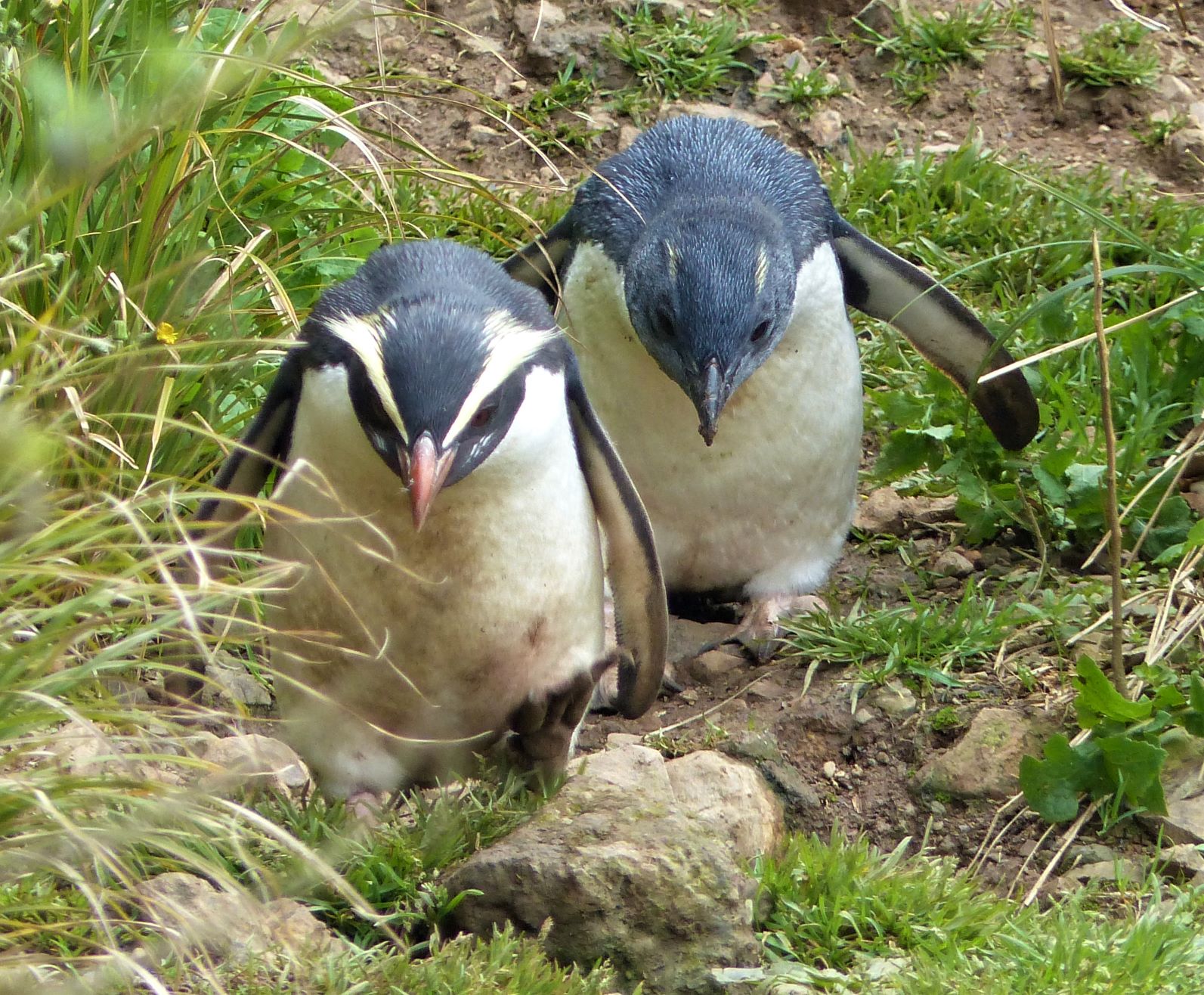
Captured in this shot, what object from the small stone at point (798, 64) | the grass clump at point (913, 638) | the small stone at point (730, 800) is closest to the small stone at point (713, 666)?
the grass clump at point (913, 638)

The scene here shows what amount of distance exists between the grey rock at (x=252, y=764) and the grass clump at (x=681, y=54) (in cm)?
308

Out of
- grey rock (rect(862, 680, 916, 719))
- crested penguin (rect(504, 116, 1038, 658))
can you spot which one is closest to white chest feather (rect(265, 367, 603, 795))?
crested penguin (rect(504, 116, 1038, 658))

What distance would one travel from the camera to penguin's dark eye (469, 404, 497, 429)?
2.81 m

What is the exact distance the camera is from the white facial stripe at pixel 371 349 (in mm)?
2768

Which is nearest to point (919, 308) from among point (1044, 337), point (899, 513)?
point (1044, 337)

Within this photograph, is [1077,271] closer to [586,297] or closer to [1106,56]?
[1106,56]

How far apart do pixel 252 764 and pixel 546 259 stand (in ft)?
6.22

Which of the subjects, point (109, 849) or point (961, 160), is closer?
point (109, 849)

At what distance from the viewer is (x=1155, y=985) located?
2479 mm

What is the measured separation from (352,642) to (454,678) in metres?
0.20

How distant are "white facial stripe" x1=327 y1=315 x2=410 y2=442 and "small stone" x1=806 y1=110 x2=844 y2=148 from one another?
3062 millimetres

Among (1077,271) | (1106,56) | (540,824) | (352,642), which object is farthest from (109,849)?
(1106,56)

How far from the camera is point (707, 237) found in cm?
366

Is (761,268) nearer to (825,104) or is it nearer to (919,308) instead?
(919,308)
